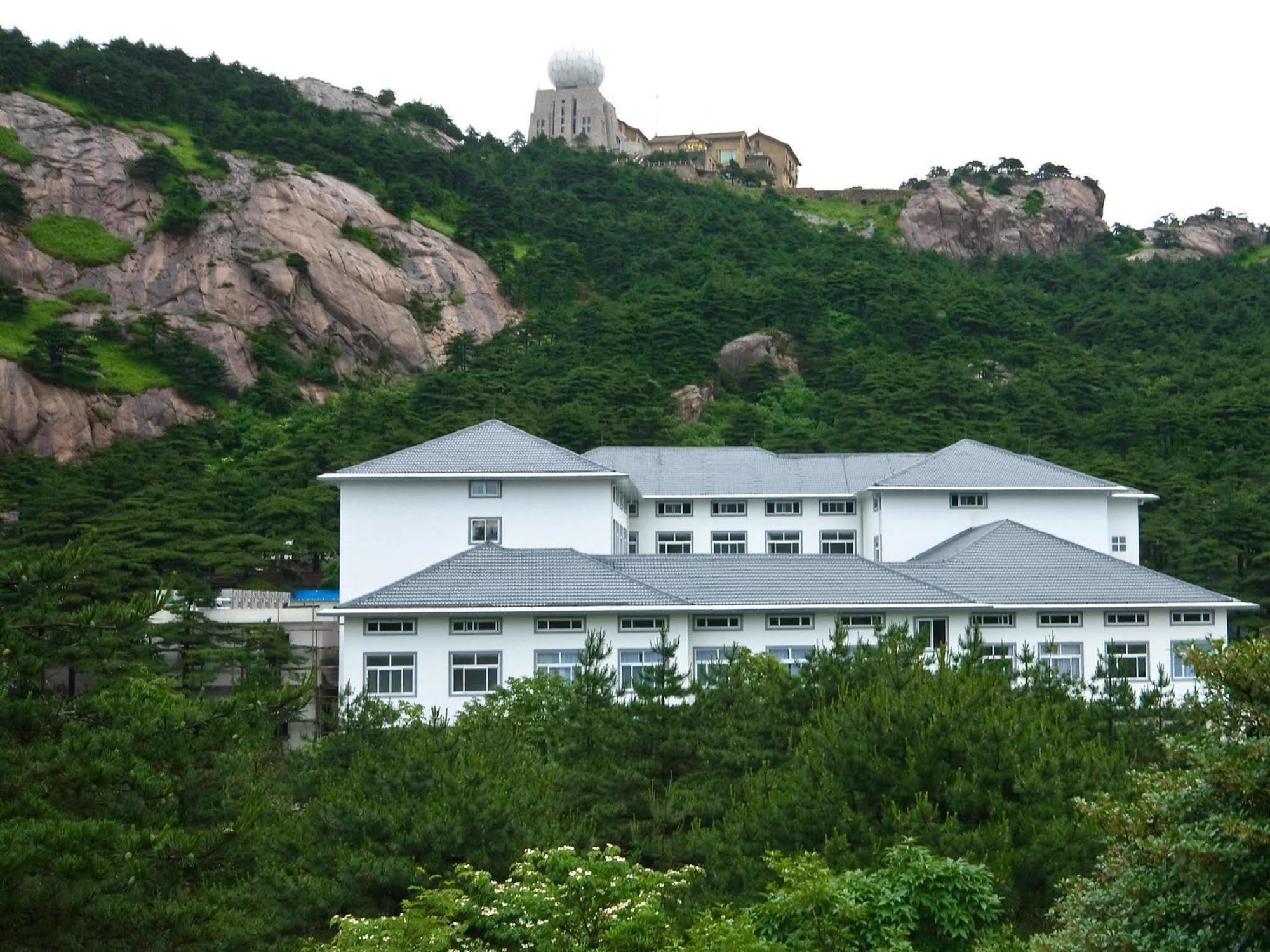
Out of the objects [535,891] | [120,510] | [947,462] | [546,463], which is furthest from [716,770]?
[120,510]

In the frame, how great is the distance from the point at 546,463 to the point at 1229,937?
2649 centimetres

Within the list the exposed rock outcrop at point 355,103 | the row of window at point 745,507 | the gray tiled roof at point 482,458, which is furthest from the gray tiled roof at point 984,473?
the exposed rock outcrop at point 355,103

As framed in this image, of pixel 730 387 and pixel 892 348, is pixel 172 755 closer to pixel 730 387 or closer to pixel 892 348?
pixel 730 387

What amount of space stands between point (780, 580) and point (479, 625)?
22.3 feet

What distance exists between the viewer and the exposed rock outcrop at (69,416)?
49.1 metres

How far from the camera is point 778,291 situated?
63812 millimetres

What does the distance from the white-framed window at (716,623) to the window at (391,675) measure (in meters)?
6.08

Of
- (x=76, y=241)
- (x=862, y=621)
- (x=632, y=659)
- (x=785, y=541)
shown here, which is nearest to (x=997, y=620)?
(x=862, y=621)

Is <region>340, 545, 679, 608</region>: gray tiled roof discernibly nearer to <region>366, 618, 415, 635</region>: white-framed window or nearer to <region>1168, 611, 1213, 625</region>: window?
<region>366, 618, 415, 635</region>: white-framed window

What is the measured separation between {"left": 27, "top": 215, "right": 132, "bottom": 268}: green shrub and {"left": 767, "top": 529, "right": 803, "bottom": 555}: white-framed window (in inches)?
1368

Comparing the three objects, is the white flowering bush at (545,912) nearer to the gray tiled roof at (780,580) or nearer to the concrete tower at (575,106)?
the gray tiled roof at (780,580)

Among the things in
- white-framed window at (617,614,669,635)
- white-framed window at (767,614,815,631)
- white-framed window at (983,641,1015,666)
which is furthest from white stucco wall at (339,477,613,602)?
white-framed window at (983,641,1015,666)

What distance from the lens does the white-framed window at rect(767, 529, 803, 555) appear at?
40094 mm

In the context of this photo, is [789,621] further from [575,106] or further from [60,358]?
[575,106]
